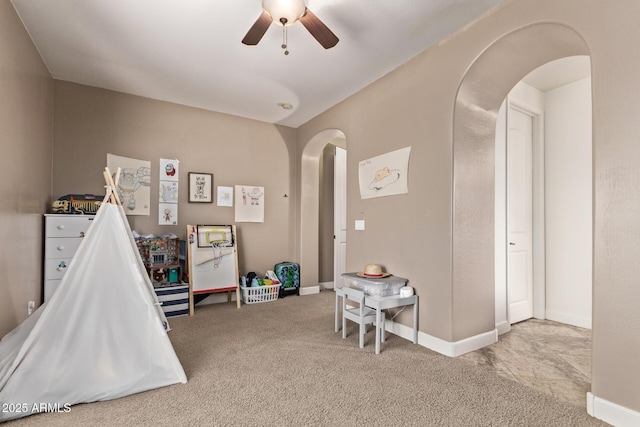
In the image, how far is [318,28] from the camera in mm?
2156

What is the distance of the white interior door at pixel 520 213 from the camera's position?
3.48 m

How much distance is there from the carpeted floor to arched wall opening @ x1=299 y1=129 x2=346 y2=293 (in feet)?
6.60

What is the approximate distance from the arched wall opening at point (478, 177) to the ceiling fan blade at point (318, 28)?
117cm

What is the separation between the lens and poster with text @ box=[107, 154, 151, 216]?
3.80 m

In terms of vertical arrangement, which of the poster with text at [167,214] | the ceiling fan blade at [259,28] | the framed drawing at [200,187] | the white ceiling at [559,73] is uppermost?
the white ceiling at [559,73]


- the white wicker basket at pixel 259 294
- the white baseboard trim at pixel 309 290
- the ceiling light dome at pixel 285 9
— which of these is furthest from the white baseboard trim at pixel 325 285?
the ceiling light dome at pixel 285 9

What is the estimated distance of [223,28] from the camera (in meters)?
2.54

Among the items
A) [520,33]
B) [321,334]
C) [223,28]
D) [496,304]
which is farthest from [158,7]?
[496,304]

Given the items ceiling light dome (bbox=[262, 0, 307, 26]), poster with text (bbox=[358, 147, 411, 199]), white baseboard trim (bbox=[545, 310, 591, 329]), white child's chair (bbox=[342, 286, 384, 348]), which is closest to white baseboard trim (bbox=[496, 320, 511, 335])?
white baseboard trim (bbox=[545, 310, 591, 329])

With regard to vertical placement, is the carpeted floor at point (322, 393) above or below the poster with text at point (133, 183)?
below

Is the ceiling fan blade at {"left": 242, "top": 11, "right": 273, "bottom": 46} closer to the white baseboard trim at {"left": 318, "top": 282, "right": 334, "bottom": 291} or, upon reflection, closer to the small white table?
the small white table

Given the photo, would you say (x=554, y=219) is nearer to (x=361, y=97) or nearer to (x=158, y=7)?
(x=361, y=97)

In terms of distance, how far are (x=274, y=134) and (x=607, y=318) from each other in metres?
4.38

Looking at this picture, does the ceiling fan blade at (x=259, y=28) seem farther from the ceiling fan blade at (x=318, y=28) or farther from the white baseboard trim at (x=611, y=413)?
the white baseboard trim at (x=611, y=413)
